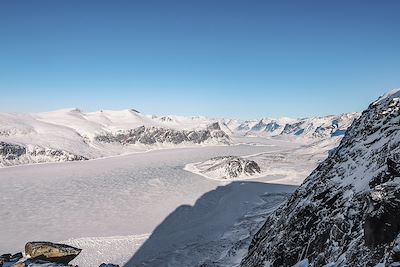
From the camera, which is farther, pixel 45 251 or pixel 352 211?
pixel 45 251

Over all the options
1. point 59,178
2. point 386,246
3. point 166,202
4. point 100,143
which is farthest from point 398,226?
point 100,143

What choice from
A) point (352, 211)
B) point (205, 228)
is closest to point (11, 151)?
point (205, 228)

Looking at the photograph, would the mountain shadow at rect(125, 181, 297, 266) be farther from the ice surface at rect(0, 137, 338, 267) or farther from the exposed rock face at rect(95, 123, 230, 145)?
the exposed rock face at rect(95, 123, 230, 145)

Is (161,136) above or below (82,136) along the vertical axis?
below

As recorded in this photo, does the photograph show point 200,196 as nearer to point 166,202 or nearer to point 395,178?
point 166,202

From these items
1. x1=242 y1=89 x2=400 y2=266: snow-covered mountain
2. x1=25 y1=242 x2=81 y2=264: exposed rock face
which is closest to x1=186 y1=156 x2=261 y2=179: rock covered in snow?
x1=25 y1=242 x2=81 y2=264: exposed rock face

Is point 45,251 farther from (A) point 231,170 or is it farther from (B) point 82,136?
(B) point 82,136
